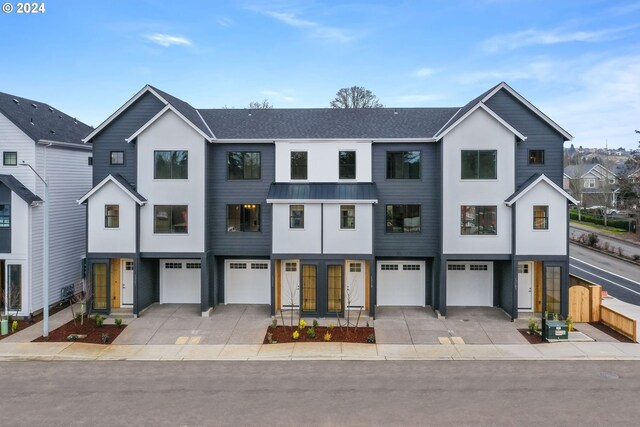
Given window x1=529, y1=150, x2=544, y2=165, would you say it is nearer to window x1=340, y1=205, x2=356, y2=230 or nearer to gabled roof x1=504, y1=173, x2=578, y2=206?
gabled roof x1=504, y1=173, x2=578, y2=206

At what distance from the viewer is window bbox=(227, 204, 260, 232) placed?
949 inches

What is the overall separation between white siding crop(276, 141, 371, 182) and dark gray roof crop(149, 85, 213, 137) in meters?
3.96

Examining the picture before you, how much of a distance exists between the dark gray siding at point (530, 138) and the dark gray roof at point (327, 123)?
327 centimetres

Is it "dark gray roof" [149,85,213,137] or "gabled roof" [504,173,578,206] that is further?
"dark gray roof" [149,85,213,137]

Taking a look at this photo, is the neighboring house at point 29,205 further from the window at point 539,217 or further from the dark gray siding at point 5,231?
the window at point 539,217

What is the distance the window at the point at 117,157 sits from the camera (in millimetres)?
24234

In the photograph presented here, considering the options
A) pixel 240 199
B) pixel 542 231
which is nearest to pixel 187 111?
pixel 240 199

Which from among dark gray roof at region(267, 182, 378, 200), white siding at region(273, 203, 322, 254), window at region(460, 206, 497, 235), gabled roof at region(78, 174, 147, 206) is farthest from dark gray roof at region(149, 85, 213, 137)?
window at region(460, 206, 497, 235)

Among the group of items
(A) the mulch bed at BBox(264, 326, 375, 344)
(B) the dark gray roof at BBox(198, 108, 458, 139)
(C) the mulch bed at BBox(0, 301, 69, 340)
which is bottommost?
(A) the mulch bed at BBox(264, 326, 375, 344)

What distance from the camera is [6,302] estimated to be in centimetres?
2239

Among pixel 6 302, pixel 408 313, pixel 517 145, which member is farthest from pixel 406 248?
pixel 6 302

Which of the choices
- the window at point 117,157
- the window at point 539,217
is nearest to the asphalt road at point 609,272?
the window at point 539,217

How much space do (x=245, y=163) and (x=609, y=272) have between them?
27.5 m
